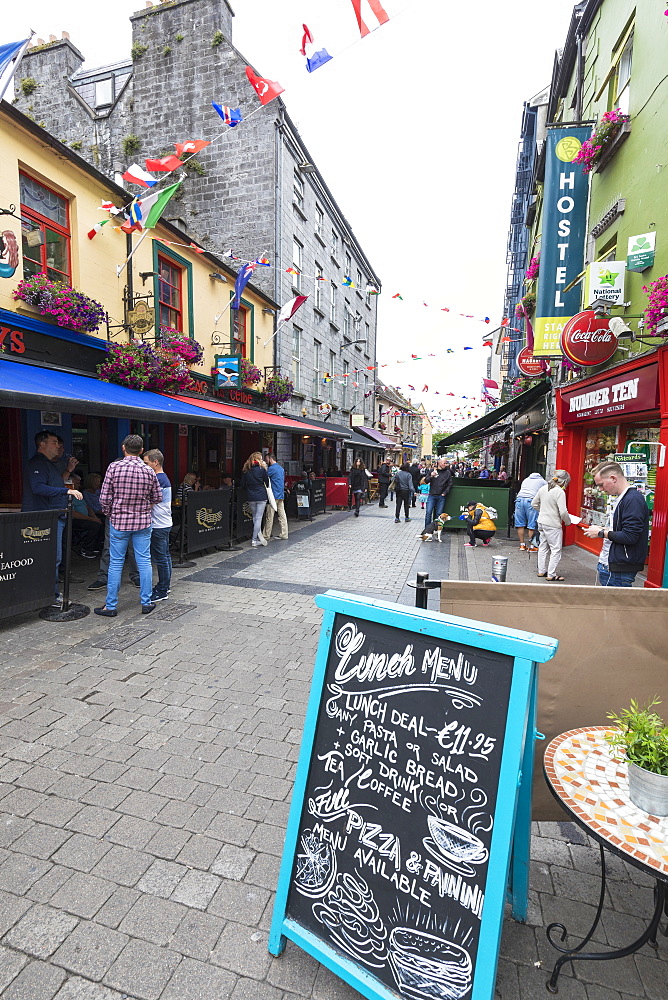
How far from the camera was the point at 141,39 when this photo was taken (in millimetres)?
15320

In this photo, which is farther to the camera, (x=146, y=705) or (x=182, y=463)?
(x=182, y=463)

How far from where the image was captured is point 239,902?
2.10 metres

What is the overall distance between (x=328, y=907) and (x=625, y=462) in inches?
300

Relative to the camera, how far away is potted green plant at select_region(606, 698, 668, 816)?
1580mm

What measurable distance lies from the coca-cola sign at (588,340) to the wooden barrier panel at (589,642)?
737 cm

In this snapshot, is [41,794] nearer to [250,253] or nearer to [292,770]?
[292,770]

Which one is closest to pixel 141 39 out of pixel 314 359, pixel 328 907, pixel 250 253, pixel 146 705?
pixel 250 253

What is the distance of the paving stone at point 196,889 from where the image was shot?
2.09 meters

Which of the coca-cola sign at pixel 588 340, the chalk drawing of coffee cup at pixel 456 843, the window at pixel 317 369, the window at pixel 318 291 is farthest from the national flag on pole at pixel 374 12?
the window at pixel 318 291

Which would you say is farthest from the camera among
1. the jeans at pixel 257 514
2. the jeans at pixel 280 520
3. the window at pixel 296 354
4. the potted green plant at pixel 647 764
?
the window at pixel 296 354

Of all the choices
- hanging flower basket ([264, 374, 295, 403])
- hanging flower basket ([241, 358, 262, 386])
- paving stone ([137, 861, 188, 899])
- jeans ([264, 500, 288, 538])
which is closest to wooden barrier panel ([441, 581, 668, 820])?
paving stone ([137, 861, 188, 899])

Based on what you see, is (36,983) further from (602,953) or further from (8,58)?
(8,58)

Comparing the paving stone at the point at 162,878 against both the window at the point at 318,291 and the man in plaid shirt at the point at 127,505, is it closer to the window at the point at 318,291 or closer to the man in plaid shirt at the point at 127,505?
the man in plaid shirt at the point at 127,505

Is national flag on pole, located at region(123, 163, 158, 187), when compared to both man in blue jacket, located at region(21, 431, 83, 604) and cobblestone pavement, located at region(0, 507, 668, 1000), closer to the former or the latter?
man in blue jacket, located at region(21, 431, 83, 604)
